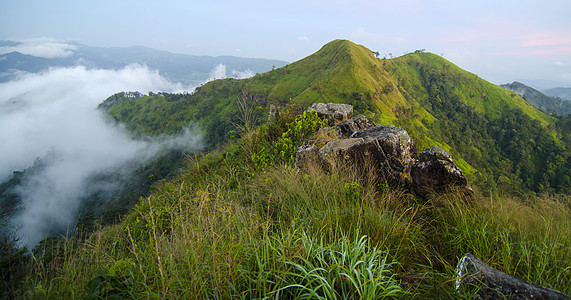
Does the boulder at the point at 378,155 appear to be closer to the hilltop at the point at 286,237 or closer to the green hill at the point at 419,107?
the hilltop at the point at 286,237

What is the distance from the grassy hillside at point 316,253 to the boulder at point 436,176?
38 centimetres

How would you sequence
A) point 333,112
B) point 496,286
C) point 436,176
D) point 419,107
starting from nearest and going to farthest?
point 496,286, point 436,176, point 333,112, point 419,107

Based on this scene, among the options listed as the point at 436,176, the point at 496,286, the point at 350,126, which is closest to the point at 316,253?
the point at 496,286

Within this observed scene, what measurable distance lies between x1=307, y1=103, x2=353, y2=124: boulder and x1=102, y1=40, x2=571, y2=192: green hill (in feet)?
168

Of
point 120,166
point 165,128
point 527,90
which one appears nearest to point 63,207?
point 120,166

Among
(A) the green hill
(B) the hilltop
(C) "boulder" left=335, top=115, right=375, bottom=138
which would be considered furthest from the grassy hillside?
(A) the green hill

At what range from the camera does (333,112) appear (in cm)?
818

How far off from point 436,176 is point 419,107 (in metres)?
102

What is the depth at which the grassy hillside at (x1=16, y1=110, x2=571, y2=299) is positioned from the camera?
1775 mm

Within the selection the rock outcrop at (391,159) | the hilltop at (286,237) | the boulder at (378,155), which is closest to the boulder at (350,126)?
the hilltop at (286,237)

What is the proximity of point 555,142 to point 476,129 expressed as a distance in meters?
22.5

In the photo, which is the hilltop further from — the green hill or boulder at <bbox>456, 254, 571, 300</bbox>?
the green hill

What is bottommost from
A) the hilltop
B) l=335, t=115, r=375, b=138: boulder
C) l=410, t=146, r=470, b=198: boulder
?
the hilltop

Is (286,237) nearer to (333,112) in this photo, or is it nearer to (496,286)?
(496,286)
